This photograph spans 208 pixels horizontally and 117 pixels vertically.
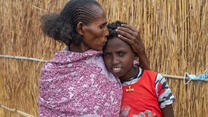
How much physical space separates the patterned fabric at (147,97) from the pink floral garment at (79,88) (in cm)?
8

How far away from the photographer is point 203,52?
1.99 m

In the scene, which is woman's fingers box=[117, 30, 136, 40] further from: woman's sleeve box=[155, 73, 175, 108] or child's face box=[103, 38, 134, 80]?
woman's sleeve box=[155, 73, 175, 108]

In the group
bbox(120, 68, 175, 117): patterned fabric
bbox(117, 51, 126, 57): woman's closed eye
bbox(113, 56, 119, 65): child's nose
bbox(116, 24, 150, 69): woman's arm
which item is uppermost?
bbox(116, 24, 150, 69): woman's arm

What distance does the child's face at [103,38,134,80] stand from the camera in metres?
1.58

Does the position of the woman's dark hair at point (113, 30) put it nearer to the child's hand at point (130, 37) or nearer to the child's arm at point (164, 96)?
the child's hand at point (130, 37)

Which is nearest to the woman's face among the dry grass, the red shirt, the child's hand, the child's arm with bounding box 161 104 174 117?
the child's hand

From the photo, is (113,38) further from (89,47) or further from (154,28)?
(154,28)

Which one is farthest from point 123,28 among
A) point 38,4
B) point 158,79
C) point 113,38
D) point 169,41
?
point 38,4

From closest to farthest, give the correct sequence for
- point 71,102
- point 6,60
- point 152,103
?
point 71,102, point 152,103, point 6,60

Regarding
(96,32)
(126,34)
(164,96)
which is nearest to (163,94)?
(164,96)

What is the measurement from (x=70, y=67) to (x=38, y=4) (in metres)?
2.27

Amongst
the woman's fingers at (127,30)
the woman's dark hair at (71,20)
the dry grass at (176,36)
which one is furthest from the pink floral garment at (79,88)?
the dry grass at (176,36)

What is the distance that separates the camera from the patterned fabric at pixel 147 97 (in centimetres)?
158

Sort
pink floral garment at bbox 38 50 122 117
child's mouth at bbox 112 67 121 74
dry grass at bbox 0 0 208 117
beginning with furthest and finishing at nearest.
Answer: dry grass at bbox 0 0 208 117 < child's mouth at bbox 112 67 121 74 < pink floral garment at bbox 38 50 122 117
